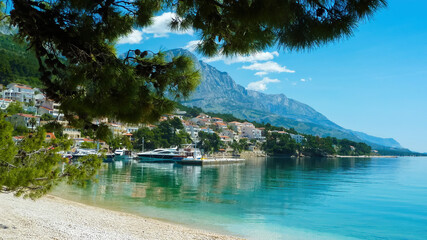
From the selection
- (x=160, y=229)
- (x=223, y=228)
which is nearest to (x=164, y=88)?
(x=160, y=229)

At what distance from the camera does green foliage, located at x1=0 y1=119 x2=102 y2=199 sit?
3.61 m

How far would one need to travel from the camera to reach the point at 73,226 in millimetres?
6934

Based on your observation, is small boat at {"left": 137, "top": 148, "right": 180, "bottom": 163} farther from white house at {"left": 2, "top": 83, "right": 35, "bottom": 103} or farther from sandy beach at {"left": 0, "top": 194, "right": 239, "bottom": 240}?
sandy beach at {"left": 0, "top": 194, "right": 239, "bottom": 240}

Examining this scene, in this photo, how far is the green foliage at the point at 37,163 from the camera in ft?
11.8

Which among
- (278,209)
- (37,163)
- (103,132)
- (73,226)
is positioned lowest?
(278,209)

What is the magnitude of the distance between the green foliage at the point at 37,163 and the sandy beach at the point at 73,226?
1482 mm

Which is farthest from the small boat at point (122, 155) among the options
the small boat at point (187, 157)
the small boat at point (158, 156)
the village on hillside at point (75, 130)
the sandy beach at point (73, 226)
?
the sandy beach at point (73, 226)

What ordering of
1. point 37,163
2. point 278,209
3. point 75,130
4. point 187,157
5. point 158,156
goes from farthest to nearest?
point 158,156
point 187,157
point 75,130
point 278,209
point 37,163

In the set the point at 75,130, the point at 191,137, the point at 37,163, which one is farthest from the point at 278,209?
the point at 191,137

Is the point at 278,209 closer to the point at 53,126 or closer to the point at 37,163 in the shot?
the point at 37,163

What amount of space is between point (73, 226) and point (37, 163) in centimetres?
322

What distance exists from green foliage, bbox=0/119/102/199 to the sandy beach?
1.48 meters

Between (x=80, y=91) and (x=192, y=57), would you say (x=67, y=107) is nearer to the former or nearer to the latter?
(x=80, y=91)

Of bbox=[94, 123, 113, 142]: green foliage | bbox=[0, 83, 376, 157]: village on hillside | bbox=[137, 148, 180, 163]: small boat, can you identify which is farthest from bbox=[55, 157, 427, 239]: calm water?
bbox=[137, 148, 180, 163]: small boat
